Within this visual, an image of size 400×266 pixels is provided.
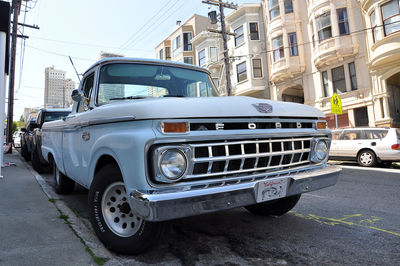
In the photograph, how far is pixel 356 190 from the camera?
6234 millimetres

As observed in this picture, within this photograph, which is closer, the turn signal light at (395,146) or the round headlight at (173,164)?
the round headlight at (173,164)

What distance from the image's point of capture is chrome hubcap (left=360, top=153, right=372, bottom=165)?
11.0 m

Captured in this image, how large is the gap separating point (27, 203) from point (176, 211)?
340 centimetres

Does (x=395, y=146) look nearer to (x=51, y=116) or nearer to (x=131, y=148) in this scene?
(x=131, y=148)

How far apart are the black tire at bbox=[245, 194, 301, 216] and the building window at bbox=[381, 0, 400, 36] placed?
15.5 m

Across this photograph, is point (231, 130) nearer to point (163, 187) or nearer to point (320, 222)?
point (163, 187)

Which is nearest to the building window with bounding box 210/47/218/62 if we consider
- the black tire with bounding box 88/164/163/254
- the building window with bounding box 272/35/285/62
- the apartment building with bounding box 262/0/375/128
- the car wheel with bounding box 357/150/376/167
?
the apartment building with bounding box 262/0/375/128

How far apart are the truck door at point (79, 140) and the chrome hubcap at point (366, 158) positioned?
35.3 ft

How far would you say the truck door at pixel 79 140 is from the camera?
3.35m

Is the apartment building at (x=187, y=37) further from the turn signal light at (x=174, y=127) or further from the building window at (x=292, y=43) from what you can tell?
the turn signal light at (x=174, y=127)

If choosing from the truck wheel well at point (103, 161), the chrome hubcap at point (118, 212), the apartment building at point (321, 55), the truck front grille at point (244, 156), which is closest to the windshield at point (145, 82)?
the truck wheel well at point (103, 161)

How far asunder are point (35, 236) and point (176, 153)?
6.27 ft

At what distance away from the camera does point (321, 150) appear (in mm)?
3271

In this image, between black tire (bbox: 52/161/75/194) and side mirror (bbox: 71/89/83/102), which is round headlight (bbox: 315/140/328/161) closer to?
side mirror (bbox: 71/89/83/102)
